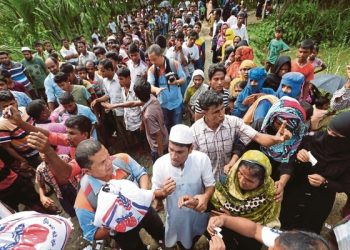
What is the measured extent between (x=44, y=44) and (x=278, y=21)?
9.11 m

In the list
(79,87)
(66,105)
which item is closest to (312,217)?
(66,105)

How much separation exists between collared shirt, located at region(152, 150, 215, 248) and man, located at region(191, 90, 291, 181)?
302mm

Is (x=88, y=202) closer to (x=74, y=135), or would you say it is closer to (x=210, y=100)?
(x=74, y=135)

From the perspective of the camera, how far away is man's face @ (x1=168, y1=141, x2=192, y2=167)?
208 centimetres

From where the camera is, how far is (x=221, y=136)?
2557 mm

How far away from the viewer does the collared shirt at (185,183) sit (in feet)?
7.32

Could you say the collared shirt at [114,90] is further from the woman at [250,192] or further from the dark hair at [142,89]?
the woman at [250,192]

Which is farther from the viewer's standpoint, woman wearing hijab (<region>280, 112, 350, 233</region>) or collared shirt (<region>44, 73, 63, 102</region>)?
collared shirt (<region>44, 73, 63, 102</region>)

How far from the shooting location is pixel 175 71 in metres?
4.16

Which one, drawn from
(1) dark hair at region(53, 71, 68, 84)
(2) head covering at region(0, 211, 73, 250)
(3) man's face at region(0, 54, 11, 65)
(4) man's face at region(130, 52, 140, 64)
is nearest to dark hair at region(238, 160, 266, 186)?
(2) head covering at region(0, 211, 73, 250)

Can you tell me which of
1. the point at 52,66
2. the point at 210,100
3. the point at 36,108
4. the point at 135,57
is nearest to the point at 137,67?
the point at 135,57

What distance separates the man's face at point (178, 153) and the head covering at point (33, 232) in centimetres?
92

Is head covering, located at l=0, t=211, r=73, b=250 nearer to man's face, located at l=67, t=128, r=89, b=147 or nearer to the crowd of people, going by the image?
the crowd of people

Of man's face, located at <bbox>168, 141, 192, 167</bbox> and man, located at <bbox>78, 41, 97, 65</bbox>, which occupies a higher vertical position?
man's face, located at <bbox>168, 141, 192, 167</bbox>
